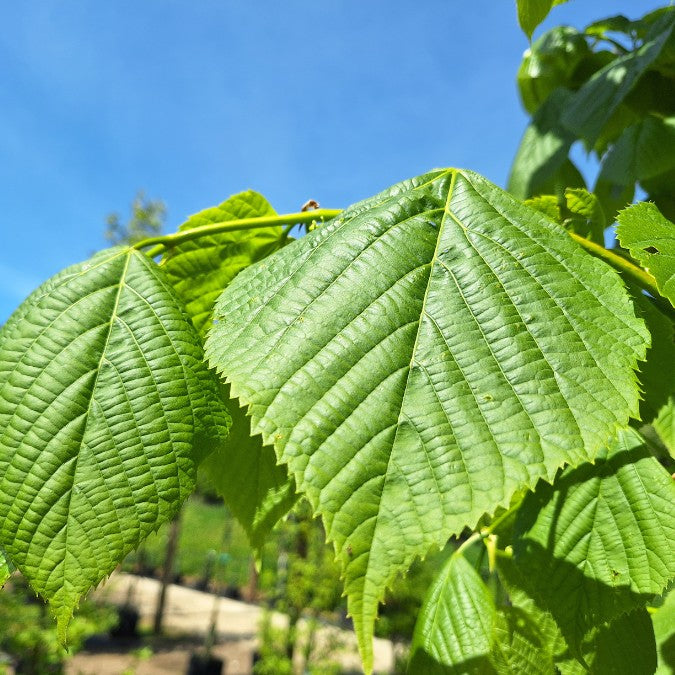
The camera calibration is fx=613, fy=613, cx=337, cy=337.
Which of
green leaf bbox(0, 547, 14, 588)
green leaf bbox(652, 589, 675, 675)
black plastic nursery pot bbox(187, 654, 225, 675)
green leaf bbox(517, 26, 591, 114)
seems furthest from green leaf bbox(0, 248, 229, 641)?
black plastic nursery pot bbox(187, 654, 225, 675)

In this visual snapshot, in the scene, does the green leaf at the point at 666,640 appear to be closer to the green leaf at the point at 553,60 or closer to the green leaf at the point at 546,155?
the green leaf at the point at 546,155

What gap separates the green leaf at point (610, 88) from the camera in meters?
2.00

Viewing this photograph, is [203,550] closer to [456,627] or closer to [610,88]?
[610,88]

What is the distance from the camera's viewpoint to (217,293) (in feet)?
2.96

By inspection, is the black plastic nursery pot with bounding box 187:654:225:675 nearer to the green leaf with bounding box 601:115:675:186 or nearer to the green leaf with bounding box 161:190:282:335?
the green leaf with bounding box 601:115:675:186

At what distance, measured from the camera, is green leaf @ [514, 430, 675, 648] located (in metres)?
0.76

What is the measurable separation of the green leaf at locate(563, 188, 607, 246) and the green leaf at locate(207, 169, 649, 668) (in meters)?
0.32

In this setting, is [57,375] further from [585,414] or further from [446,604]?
[446,604]

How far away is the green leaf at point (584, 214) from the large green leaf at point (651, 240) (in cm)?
21

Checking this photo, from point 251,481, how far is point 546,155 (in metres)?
2.37

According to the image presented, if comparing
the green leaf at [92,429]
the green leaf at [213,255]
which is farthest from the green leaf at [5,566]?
the green leaf at [213,255]

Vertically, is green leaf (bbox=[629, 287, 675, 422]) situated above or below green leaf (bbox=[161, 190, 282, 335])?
below

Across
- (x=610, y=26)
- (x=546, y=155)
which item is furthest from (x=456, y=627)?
(x=610, y=26)

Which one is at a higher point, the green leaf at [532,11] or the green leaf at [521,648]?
the green leaf at [532,11]
